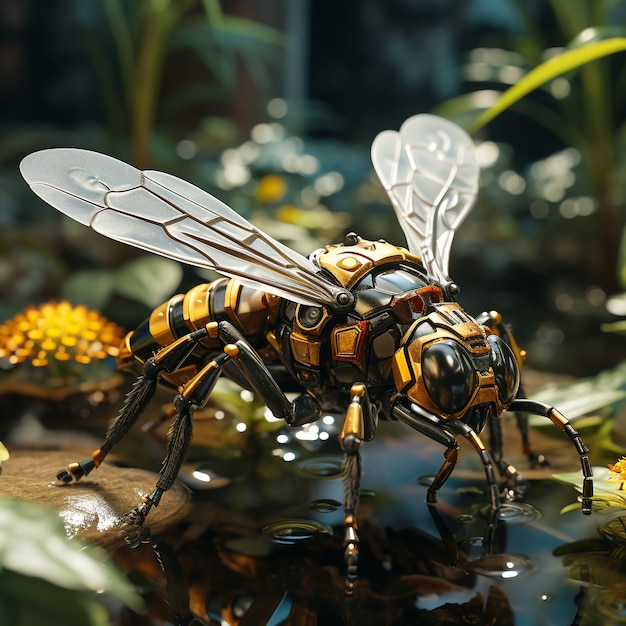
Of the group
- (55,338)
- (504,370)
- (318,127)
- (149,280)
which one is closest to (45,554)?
(504,370)

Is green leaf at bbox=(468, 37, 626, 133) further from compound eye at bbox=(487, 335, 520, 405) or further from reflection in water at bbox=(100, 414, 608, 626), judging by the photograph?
reflection in water at bbox=(100, 414, 608, 626)

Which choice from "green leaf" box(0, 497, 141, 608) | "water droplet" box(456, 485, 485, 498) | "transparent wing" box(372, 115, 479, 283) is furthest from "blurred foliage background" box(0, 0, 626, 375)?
"green leaf" box(0, 497, 141, 608)

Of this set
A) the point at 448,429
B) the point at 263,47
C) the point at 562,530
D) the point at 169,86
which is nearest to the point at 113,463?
the point at 448,429

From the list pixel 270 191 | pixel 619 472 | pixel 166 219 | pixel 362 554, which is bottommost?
pixel 270 191

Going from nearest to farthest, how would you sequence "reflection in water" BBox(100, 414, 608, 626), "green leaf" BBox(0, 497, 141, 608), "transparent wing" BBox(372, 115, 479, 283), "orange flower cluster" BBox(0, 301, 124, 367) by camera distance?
"green leaf" BBox(0, 497, 141, 608)
"reflection in water" BBox(100, 414, 608, 626)
"transparent wing" BBox(372, 115, 479, 283)
"orange flower cluster" BBox(0, 301, 124, 367)

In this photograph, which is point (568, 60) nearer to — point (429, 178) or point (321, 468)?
point (429, 178)

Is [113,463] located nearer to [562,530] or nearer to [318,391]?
[318,391]

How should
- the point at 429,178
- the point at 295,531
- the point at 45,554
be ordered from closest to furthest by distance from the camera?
1. the point at 45,554
2. the point at 295,531
3. the point at 429,178
